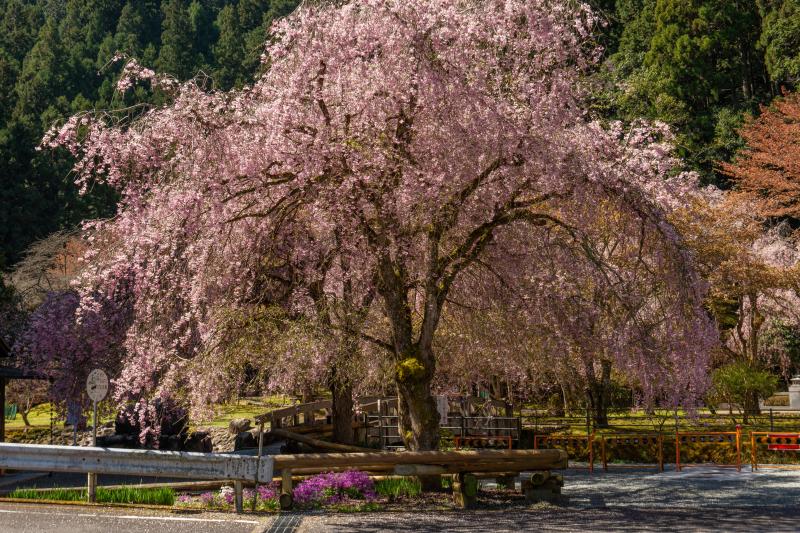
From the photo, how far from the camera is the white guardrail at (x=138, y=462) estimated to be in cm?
1308

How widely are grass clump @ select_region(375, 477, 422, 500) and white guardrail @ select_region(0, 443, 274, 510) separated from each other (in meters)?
2.96

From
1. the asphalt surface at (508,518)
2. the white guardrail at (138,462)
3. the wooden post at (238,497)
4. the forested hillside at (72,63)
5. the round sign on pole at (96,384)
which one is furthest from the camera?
the forested hillside at (72,63)

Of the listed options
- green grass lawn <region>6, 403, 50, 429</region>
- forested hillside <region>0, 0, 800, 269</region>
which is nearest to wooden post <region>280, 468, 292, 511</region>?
forested hillside <region>0, 0, 800, 269</region>

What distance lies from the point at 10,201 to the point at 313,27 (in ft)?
186

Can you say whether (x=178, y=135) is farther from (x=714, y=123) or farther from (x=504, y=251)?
Result: (x=714, y=123)

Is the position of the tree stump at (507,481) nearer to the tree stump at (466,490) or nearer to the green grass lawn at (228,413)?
the tree stump at (466,490)

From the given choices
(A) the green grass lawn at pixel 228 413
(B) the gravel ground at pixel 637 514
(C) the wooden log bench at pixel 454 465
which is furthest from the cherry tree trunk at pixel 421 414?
(A) the green grass lawn at pixel 228 413

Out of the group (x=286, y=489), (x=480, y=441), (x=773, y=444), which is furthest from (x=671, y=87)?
(x=286, y=489)

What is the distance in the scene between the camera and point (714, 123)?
58.7m

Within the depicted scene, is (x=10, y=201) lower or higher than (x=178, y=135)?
higher

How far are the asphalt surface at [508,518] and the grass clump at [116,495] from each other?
99 cm

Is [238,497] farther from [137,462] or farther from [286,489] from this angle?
[137,462]

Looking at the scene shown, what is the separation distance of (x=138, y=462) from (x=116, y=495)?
1.85m

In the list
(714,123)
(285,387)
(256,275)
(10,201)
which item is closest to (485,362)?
(285,387)
